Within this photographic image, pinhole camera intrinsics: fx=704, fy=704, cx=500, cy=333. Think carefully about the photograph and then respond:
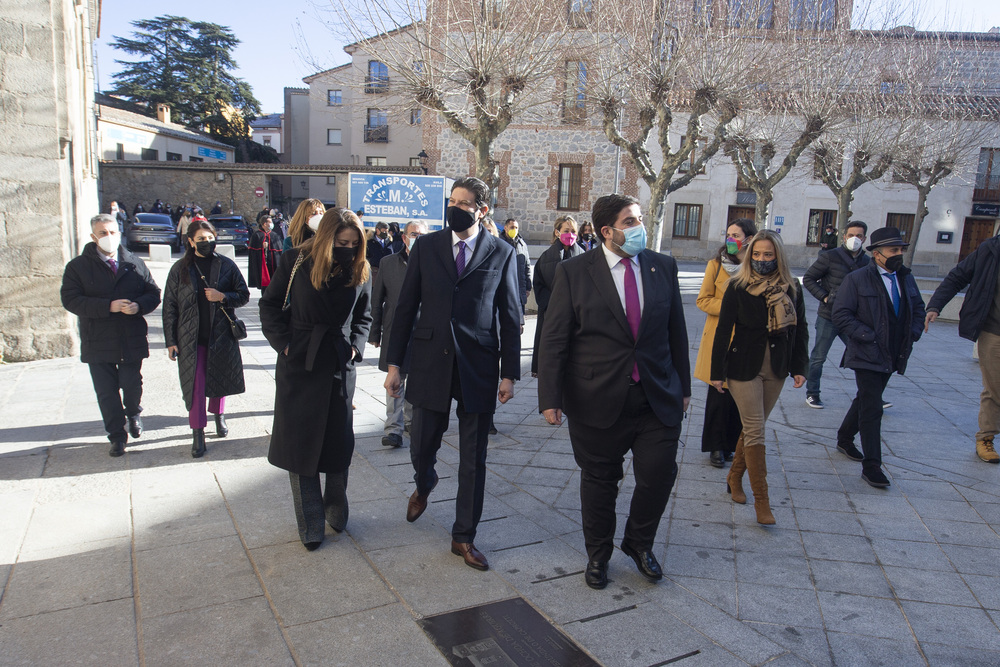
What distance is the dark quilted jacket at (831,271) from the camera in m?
6.77

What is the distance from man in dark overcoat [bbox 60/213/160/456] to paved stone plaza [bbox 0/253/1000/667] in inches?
15.9

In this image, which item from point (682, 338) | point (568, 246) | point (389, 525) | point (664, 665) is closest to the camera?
point (664, 665)

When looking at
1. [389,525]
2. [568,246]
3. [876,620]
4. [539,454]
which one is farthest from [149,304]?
[876,620]

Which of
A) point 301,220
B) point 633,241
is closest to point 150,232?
point 301,220

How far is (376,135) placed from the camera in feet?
129

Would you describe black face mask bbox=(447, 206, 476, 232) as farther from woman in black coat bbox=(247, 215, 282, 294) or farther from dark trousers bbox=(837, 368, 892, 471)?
woman in black coat bbox=(247, 215, 282, 294)

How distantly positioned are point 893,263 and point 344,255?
12.9ft

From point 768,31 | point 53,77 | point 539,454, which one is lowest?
point 539,454

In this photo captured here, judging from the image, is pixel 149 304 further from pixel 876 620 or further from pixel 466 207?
pixel 876 620

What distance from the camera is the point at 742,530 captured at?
13.5ft

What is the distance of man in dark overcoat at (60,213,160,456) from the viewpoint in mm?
5047

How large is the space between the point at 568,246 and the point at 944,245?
3029cm

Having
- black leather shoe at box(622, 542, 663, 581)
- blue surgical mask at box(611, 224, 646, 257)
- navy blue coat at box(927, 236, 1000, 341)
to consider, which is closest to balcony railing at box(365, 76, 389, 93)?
navy blue coat at box(927, 236, 1000, 341)

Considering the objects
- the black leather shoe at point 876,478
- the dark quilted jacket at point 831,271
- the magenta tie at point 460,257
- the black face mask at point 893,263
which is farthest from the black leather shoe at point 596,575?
the dark quilted jacket at point 831,271
